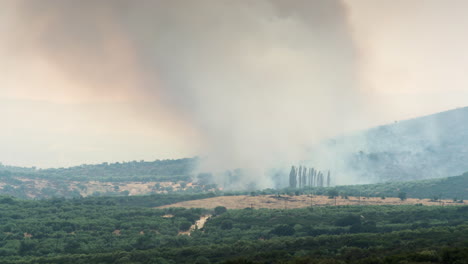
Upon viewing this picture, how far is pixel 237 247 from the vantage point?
132m

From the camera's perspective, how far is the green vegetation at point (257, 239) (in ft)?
335

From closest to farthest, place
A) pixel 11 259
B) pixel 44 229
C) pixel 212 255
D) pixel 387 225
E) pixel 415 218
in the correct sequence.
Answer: pixel 212 255, pixel 11 259, pixel 387 225, pixel 415 218, pixel 44 229

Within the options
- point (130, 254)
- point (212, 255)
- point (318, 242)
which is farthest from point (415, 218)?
point (130, 254)

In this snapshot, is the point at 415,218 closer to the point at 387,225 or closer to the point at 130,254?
the point at 387,225

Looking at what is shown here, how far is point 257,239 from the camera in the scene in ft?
513

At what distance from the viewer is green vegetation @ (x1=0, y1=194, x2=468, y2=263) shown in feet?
335

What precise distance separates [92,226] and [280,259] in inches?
3870

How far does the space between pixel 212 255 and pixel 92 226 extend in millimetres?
73653

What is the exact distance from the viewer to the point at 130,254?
5202 inches

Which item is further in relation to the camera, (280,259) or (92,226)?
(92,226)

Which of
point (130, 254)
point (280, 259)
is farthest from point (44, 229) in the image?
point (280, 259)

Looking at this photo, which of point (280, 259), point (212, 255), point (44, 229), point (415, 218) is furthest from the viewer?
point (44, 229)

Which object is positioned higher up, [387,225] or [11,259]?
[387,225]

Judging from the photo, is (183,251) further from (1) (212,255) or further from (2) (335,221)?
(2) (335,221)
